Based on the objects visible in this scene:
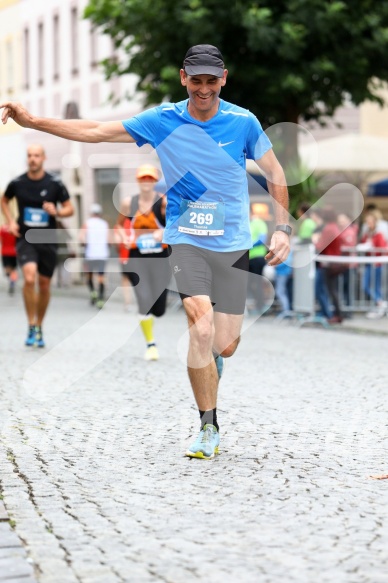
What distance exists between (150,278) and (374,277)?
25.0ft

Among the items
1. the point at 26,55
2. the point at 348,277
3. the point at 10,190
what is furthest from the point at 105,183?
the point at 10,190

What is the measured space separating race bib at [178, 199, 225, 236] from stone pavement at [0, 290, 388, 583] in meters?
1.13

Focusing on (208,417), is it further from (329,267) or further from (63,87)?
(63,87)

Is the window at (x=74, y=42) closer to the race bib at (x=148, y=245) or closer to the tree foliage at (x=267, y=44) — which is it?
the tree foliage at (x=267, y=44)

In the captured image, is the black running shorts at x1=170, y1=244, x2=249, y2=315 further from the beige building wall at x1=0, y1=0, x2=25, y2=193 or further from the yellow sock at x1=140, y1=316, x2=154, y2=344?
the beige building wall at x1=0, y1=0, x2=25, y2=193

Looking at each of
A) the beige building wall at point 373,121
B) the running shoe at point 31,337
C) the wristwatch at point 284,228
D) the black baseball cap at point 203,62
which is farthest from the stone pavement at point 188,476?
the beige building wall at point 373,121

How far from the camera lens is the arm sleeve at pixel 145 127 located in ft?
23.0

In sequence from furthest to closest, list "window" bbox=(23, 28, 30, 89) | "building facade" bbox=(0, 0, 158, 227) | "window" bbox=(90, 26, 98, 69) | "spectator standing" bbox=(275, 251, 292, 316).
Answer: "window" bbox=(23, 28, 30, 89)
"window" bbox=(90, 26, 98, 69)
"building facade" bbox=(0, 0, 158, 227)
"spectator standing" bbox=(275, 251, 292, 316)

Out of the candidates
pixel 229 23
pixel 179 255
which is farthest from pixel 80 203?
pixel 179 255

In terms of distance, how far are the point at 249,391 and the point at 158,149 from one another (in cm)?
353

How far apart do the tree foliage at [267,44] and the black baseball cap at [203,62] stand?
14648mm

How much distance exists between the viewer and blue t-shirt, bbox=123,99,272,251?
6.99 metres

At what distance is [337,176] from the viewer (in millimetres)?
31797

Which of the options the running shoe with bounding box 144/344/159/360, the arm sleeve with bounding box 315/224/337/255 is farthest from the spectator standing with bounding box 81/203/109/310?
the running shoe with bounding box 144/344/159/360
